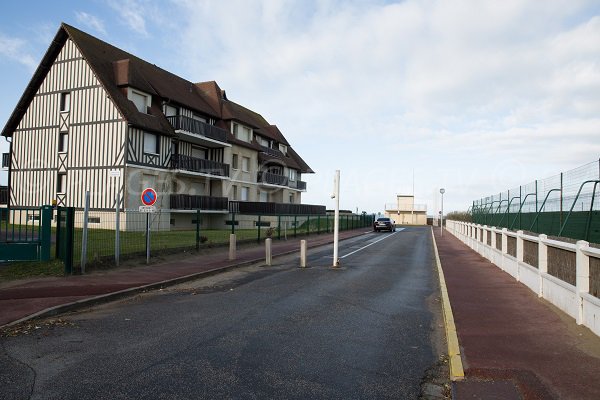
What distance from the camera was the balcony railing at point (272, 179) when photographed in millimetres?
42938

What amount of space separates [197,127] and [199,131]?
0.32 meters

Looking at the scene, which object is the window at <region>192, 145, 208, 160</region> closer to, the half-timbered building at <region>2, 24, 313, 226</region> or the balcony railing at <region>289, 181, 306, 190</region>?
the half-timbered building at <region>2, 24, 313, 226</region>

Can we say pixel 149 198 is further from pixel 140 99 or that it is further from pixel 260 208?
pixel 260 208

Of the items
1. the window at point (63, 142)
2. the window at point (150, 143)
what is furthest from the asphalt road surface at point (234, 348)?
the window at point (63, 142)

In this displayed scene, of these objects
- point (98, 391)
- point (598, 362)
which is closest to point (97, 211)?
point (98, 391)

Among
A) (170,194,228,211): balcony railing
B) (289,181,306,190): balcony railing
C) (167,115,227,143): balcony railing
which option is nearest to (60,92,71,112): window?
(167,115,227,143): balcony railing

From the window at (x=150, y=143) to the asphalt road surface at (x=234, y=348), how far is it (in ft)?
65.9

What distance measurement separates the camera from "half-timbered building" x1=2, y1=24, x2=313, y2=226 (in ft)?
90.4

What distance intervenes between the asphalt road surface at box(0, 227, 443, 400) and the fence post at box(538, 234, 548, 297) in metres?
2.02

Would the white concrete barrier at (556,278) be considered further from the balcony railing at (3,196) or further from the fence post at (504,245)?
the balcony railing at (3,196)

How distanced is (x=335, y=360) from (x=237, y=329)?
1.90m

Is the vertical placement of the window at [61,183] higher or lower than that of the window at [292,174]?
lower

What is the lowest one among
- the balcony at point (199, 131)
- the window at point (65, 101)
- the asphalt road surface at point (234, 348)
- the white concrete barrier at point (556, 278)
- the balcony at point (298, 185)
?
the asphalt road surface at point (234, 348)

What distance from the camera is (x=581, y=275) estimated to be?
688cm
